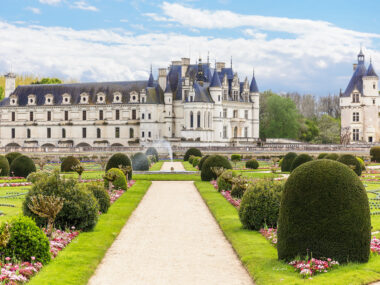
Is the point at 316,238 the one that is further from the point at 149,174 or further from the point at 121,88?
the point at 121,88

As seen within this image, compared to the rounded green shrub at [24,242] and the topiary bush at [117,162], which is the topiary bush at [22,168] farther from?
the rounded green shrub at [24,242]

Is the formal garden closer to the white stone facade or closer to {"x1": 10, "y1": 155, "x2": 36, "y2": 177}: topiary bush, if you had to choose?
{"x1": 10, "y1": 155, "x2": 36, "y2": 177}: topiary bush

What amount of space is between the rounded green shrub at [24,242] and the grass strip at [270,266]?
3.75 meters

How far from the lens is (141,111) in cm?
7300

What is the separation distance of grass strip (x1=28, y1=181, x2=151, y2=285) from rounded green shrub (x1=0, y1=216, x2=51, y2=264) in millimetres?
344

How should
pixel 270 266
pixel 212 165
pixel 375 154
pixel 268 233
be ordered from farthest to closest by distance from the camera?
pixel 375 154 → pixel 212 165 → pixel 268 233 → pixel 270 266

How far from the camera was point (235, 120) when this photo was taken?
243 feet

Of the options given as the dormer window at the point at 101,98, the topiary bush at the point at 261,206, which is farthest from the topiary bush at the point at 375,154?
the dormer window at the point at 101,98

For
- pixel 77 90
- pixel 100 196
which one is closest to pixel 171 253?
pixel 100 196

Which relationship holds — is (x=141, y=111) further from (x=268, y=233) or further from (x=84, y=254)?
(x=84, y=254)

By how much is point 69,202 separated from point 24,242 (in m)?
3.46

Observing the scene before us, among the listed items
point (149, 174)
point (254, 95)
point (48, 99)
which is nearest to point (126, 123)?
point (48, 99)

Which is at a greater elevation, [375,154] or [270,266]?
[375,154]

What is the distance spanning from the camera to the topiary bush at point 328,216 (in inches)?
382
